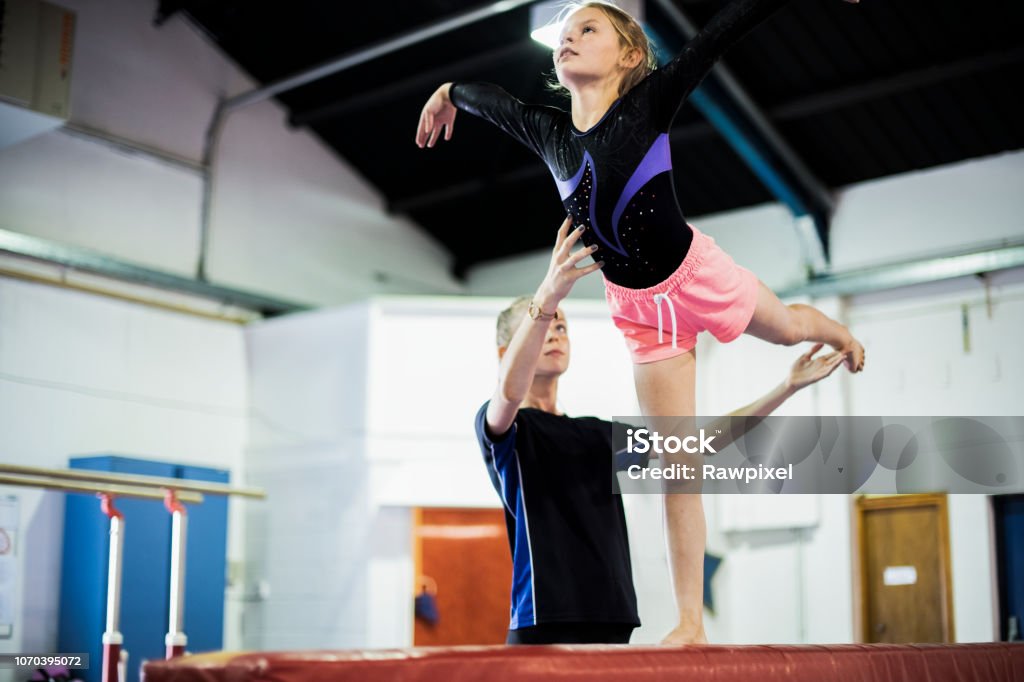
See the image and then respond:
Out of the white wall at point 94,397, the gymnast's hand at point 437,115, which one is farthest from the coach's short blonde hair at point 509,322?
the white wall at point 94,397

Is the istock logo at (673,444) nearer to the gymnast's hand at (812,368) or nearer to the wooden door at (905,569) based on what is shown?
the gymnast's hand at (812,368)

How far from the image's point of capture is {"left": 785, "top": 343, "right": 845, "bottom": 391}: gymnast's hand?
8.38ft

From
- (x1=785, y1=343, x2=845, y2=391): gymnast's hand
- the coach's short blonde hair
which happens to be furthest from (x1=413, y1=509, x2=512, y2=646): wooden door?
(x1=785, y1=343, x2=845, y2=391): gymnast's hand

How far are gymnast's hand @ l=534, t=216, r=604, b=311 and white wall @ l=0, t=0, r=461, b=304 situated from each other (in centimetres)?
622

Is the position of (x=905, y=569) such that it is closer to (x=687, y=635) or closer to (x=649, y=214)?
(x=687, y=635)

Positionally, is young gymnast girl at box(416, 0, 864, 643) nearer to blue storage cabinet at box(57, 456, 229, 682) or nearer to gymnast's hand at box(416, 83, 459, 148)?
gymnast's hand at box(416, 83, 459, 148)

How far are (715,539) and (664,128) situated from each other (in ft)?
22.4

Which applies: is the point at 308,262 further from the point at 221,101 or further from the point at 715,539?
the point at 715,539

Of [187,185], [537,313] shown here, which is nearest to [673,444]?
[537,313]

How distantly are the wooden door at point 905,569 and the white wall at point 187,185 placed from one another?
484cm

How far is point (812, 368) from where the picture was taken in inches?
102

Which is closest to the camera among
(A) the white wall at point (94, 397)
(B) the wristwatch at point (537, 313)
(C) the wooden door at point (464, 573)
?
(B) the wristwatch at point (537, 313)

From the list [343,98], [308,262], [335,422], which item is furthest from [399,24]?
[335,422]

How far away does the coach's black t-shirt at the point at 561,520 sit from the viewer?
2502 millimetres
